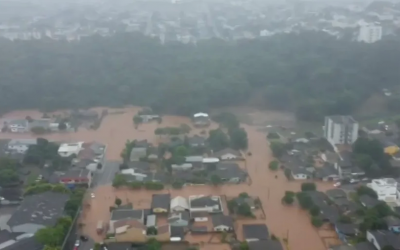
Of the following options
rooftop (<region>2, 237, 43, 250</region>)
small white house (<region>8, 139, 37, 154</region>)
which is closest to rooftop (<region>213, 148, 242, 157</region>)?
small white house (<region>8, 139, 37, 154</region>)

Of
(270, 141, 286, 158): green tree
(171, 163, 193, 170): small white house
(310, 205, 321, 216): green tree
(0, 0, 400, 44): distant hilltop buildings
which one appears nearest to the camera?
(310, 205, 321, 216): green tree

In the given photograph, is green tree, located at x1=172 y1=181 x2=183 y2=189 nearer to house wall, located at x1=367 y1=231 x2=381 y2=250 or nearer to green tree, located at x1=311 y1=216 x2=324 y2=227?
green tree, located at x1=311 y1=216 x2=324 y2=227

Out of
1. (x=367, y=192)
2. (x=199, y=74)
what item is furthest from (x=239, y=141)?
(x=199, y=74)

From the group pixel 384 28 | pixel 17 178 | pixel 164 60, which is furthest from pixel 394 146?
pixel 384 28

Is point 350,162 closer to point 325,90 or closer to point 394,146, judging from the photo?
point 394,146

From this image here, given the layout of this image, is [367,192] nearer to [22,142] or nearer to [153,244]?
[153,244]

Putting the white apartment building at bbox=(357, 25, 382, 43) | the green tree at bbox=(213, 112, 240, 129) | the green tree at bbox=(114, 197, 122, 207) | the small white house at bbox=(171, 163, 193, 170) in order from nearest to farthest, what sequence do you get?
the green tree at bbox=(114, 197, 122, 207)
the small white house at bbox=(171, 163, 193, 170)
the green tree at bbox=(213, 112, 240, 129)
the white apartment building at bbox=(357, 25, 382, 43)

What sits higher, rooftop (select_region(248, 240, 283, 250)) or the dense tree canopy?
the dense tree canopy
